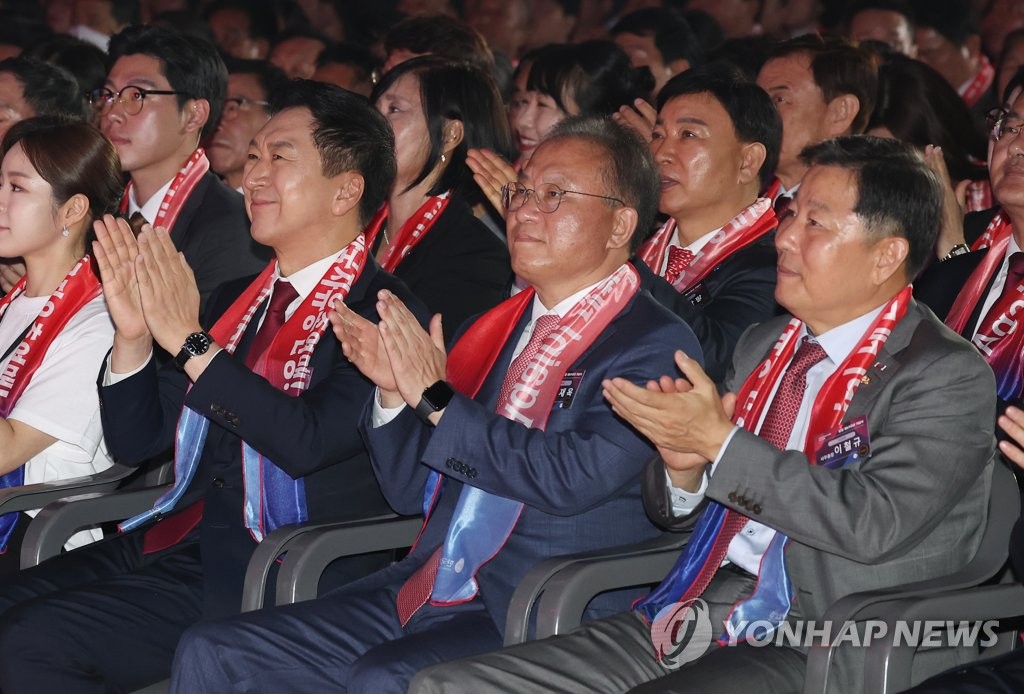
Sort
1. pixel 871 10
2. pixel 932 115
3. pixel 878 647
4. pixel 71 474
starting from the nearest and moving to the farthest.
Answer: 1. pixel 878 647
2. pixel 71 474
3. pixel 932 115
4. pixel 871 10

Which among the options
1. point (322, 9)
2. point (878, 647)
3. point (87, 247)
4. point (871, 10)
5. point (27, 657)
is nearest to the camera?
point (878, 647)

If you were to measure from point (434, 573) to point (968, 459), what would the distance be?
3.47ft

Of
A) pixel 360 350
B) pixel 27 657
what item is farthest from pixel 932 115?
pixel 27 657

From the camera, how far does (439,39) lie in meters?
4.93

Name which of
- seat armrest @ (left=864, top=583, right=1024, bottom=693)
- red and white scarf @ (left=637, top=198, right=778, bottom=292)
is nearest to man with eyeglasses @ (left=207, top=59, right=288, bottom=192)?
red and white scarf @ (left=637, top=198, right=778, bottom=292)

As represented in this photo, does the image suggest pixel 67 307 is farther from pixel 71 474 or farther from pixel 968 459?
pixel 968 459

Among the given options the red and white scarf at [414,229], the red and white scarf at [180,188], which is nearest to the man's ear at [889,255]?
the red and white scarf at [414,229]

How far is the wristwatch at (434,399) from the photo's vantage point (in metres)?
2.62

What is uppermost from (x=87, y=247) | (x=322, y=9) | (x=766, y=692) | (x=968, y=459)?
(x=322, y=9)

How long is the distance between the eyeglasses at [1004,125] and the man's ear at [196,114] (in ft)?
8.37

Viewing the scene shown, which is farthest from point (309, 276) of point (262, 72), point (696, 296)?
point (262, 72)

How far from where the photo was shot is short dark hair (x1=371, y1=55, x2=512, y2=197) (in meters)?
3.86

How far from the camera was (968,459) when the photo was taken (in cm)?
232

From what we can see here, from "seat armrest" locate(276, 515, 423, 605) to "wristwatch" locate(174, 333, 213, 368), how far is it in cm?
45
